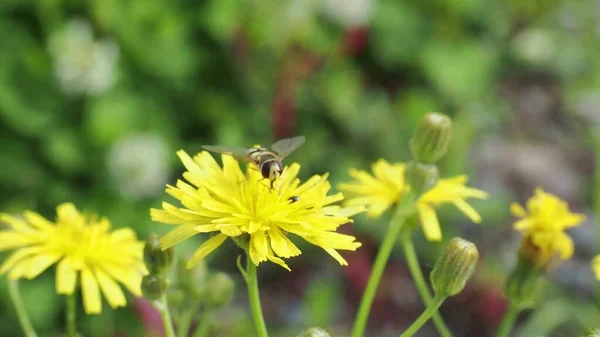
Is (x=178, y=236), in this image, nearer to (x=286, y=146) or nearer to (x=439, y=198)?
(x=286, y=146)

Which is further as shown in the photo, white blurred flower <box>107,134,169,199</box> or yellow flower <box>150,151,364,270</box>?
white blurred flower <box>107,134,169,199</box>

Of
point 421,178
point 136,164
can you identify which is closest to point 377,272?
point 421,178

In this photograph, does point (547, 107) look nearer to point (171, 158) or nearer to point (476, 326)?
point (476, 326)

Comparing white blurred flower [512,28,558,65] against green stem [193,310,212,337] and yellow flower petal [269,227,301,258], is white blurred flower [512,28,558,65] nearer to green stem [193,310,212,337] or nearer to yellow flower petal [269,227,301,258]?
green stem [193,310,212,337]

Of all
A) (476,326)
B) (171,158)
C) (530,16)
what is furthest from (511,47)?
(171,158)

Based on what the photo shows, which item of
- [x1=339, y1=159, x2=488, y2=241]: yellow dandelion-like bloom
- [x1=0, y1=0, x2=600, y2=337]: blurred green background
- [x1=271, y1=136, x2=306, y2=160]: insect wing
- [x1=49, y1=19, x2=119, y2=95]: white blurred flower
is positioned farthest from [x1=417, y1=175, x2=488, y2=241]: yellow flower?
[x1=49, y1=19, x2=119, y2=95]: white blurred flower

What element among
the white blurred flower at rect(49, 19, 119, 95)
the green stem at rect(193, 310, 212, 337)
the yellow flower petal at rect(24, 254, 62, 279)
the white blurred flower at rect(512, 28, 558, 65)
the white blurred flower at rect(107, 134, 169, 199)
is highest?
the white blurred flower at rect(49, 19, 119, 95)

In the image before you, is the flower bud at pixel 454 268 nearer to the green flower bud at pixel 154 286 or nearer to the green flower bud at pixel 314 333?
the green flower bud at pixel 314 333
